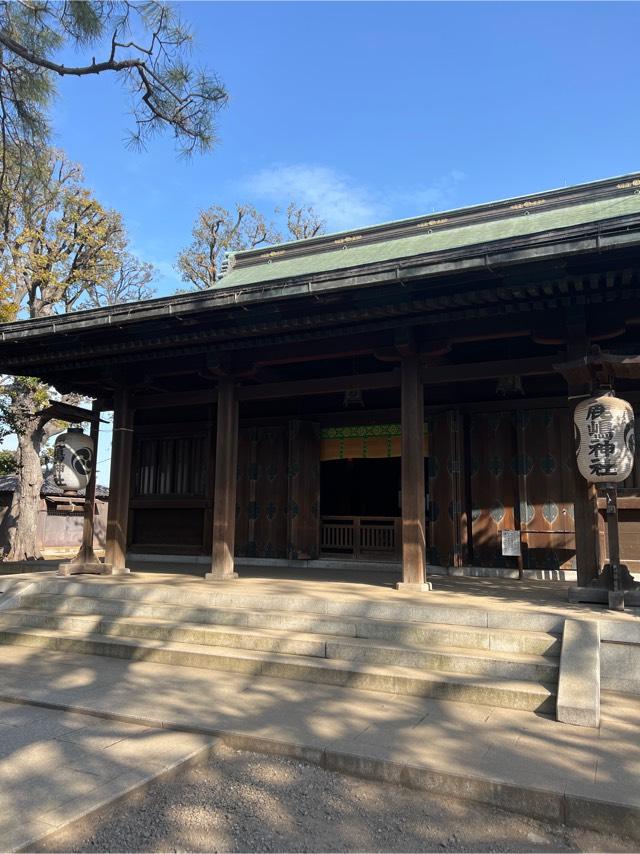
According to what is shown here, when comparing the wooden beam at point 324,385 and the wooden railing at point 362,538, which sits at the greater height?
the wooden beam at point 324,385

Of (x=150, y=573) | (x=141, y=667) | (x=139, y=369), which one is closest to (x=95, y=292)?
(x=139, y=369)

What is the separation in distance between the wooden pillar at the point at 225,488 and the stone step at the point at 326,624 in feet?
5.28

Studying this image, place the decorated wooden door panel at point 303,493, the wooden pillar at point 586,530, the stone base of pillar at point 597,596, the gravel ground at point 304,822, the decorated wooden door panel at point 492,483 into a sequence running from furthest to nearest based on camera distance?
1. the decorated wooden door panel at point 303,493
2. the decorated wooden door panel at point 492,483
3. the wooden pillar at point 586,530
4. the stone base of pillar at point 597,596
5. the gravel ground at point 304,822

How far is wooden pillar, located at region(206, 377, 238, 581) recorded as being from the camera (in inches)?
342

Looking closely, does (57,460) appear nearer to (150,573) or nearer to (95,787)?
(150,573)

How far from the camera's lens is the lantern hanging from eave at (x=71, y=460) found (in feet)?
30.3

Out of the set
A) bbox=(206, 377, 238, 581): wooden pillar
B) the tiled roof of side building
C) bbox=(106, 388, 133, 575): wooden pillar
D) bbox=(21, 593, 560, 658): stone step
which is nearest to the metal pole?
bbox=(21, 593, 560, 658): stone step

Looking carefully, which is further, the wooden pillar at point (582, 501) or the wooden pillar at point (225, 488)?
the wooden pillar at point (225, 488)

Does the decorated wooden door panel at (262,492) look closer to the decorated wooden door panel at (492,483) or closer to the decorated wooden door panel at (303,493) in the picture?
the decorated wooden door panel at (303,493)

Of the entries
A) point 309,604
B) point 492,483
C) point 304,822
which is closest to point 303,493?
point 492,483

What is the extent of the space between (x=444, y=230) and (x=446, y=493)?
5.77m

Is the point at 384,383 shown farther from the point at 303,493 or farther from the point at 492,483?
the point at 303,493

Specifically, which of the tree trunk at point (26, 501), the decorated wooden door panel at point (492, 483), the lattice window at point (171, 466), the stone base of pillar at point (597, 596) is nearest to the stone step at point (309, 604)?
the stone base of pillar at point (597, 596)

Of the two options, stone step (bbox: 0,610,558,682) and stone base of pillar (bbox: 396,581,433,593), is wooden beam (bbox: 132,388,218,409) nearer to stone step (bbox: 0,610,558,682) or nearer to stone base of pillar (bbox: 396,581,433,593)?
stone step (bbox: 0,610,558,682)
